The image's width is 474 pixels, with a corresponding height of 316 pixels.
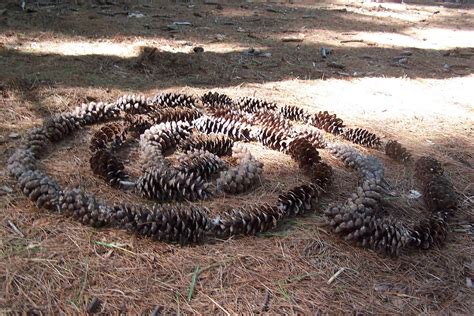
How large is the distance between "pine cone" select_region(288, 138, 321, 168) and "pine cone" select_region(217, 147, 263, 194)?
30cm

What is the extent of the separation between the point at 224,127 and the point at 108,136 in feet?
2.52

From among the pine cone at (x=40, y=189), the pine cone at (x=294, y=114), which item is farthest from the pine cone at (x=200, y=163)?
the pine cone at (x=294, y=114)

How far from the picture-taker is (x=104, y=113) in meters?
2.93

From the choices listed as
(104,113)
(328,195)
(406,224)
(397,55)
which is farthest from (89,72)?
(397,55)

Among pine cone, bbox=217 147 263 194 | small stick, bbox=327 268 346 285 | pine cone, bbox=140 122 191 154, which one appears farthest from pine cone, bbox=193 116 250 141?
small stick, bbox=327 268 346 285

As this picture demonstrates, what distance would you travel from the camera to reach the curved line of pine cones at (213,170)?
1.88m

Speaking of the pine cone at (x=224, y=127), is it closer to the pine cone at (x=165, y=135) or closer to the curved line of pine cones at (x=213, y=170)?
the curved line of pine cones at (x=213, y=170)

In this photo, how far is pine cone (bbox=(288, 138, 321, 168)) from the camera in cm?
252

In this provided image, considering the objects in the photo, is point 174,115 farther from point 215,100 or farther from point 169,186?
point 169,186

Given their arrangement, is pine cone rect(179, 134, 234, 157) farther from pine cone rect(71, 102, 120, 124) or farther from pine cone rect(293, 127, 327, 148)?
pine cone rect(71, 102, 120, 124)

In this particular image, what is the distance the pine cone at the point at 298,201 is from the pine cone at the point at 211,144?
2.24 ft

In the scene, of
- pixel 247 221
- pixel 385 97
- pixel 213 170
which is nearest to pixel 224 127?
pixel 213 170

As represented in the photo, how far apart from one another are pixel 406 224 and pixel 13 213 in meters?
1.86

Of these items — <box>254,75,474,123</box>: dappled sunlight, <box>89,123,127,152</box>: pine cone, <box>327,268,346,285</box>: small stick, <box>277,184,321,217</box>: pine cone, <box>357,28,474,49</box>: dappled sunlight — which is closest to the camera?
<box>327,268,346,285</box>: small stick
